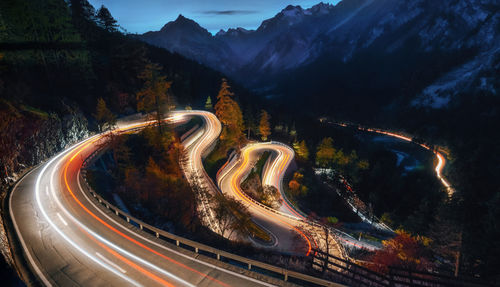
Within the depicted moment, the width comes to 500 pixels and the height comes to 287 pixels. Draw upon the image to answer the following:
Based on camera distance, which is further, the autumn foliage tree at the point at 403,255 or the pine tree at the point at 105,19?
the pine tree at the point at 105,19

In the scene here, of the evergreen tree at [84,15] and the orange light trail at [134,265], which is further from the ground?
the evergreen tree at [84,15]

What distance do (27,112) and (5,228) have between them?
924 inches

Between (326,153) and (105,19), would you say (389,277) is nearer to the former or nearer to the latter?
(326,153)

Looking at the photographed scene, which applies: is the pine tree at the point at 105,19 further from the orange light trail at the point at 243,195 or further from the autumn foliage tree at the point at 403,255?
the autumn foliage tree at the point at 403,255

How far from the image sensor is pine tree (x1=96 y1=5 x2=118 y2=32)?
216 ft

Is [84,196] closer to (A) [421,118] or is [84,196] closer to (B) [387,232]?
(B) [387,232]

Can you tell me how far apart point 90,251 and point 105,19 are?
7542cm

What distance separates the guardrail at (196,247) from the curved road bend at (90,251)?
0.73 m

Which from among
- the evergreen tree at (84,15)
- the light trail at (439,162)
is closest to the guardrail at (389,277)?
the light trail at (439,162)

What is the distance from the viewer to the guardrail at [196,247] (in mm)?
12680

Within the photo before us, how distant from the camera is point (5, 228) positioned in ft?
55.4

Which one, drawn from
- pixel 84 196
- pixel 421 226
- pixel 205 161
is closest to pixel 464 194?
pixel 421 226

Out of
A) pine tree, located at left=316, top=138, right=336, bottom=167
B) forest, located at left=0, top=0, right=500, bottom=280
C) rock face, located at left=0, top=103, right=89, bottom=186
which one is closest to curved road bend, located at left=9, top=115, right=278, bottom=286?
rock face, located at left=0, top=103, right=89, bottom=186

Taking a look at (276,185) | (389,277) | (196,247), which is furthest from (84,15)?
(389,277)
